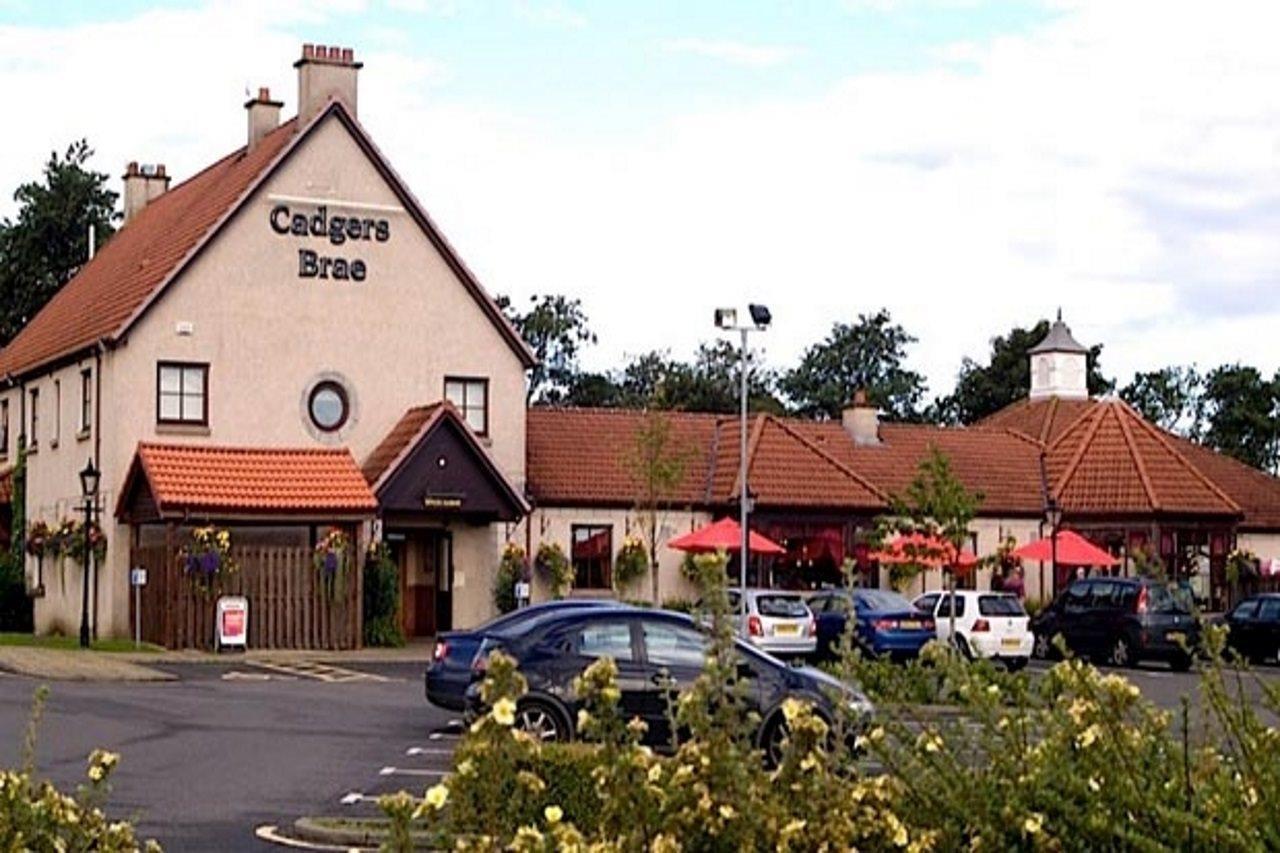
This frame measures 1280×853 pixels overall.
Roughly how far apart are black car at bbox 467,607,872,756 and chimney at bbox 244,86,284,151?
27299 mm

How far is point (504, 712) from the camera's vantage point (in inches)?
225

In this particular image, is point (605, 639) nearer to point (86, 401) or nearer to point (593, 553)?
point (86, 401)

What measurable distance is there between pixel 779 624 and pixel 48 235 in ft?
152

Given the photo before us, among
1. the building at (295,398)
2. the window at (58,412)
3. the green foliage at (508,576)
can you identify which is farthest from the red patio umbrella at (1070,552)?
the window at (58,412)

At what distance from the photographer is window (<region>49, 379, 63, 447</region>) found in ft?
148

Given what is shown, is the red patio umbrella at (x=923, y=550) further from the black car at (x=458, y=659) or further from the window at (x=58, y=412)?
the window at (x=58, y=412)

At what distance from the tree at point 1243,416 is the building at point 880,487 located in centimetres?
3375

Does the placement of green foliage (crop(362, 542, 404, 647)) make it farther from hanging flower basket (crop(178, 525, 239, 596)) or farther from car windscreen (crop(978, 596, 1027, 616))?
car windscreen (crop(978, 596, 1027, 616))

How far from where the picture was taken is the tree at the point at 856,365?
97.6 metres

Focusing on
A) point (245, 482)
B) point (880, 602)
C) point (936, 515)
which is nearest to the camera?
point (936, 515)

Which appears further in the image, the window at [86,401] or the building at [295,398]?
the window at [86,401]

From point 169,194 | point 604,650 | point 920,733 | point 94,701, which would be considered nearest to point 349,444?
point 169,194

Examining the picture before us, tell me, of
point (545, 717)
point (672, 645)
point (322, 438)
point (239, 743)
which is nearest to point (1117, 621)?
point (322, 438)

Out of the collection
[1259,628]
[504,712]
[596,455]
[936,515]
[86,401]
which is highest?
[86,401]
